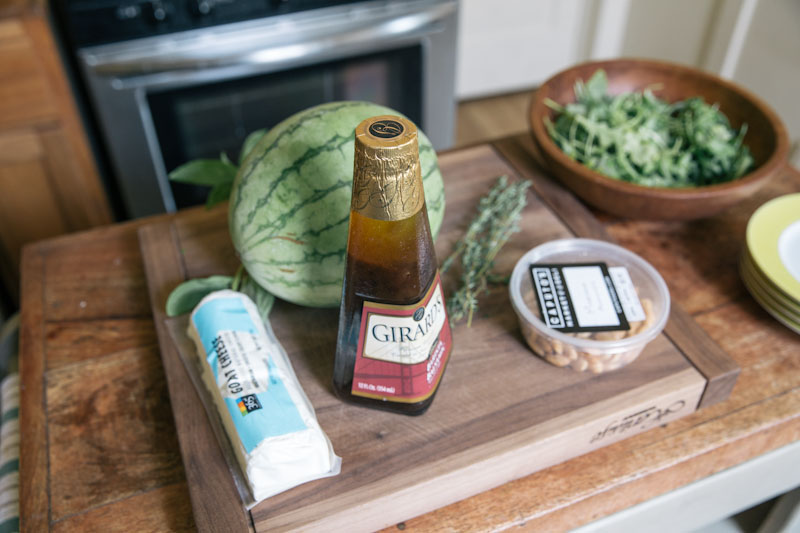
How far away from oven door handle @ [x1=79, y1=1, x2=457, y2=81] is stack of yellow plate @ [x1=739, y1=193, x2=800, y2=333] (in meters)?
1.03

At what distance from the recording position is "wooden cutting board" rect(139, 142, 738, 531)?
1.76 feet

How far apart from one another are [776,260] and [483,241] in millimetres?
339

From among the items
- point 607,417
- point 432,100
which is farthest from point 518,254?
point 432,100

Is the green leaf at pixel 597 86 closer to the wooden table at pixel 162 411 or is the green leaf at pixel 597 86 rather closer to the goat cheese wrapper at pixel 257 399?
the wooden table at pixel 162 411

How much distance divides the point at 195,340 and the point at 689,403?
518 mm

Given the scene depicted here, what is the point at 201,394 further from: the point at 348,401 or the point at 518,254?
the point at 518,254

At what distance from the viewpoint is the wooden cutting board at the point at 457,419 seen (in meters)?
0.54

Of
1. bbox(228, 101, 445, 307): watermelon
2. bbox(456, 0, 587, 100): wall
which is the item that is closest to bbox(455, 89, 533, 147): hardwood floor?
bbox(456, 0, 587, 100): wall

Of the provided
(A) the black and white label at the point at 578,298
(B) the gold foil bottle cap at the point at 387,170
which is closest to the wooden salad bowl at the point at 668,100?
(A) the black and white label at the point at 578,298

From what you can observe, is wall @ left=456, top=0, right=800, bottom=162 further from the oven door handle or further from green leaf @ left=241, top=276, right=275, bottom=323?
green leaf @ left=241, top=276, right=275, bottom=323

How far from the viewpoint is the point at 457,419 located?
591 millimetres

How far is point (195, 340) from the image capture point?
2.15 ft

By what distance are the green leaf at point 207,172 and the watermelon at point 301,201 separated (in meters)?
0.12

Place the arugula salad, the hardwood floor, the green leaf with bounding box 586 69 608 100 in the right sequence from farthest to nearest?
the hardwood floor, the green leaf with bounding box 586 69 608 100, the arugula salad
